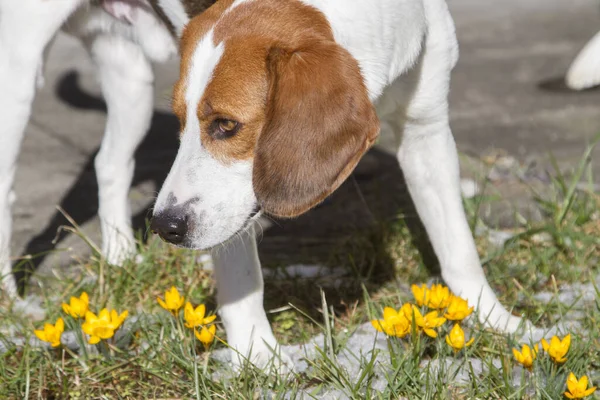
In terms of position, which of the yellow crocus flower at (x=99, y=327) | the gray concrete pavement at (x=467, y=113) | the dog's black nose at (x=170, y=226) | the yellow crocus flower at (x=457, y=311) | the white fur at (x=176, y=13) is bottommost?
the gray concrete pavement at (x=467, y=113)

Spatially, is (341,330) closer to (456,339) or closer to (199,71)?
(456,339)

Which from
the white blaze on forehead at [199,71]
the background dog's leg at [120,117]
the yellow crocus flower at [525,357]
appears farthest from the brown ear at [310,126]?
the background dog's leg at [120,117]

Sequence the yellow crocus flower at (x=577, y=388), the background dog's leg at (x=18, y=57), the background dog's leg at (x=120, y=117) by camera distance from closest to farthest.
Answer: the yellow crocus flower at (x=577, y=388), the background dog's leg at (x=18, y=57), the background dog's leg at (x=120, y=117)

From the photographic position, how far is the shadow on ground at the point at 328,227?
3.78 m

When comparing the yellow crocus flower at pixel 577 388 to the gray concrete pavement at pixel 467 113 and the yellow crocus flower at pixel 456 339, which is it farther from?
the gray concrete pavement at pixel 467 113

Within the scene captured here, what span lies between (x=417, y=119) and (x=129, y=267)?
4.02 ft

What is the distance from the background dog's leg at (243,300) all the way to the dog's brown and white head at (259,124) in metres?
0.43

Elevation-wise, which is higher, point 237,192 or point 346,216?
point 237,192

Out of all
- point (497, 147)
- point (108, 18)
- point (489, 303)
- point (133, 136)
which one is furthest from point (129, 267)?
point (497, 147)

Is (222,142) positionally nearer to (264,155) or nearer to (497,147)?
(264,155)

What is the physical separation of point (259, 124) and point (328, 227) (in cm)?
180

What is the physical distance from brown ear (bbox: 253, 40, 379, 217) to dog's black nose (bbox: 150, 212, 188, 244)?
0.23 metres

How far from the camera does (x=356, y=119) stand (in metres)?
2.66

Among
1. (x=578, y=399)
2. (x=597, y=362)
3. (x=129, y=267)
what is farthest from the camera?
(x=129, y=267)
